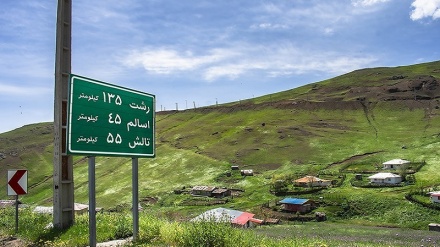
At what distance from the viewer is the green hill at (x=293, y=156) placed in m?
66.9

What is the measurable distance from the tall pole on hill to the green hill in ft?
156

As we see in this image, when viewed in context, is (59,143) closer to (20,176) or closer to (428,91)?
(20,176)

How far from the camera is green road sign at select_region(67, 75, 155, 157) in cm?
1054

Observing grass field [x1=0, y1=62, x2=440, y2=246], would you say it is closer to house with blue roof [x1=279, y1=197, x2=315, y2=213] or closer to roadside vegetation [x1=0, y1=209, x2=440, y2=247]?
house with blue roof [x1=279, y1=197, x2=315, y2=213]

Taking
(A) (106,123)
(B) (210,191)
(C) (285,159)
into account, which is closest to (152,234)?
(A) (106,123)

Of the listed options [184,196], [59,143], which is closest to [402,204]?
[184,196]

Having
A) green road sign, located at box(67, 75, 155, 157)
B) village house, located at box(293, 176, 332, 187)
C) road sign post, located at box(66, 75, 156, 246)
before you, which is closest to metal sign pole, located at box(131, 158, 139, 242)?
road sign post, located at box(66, 75, 156, 246)

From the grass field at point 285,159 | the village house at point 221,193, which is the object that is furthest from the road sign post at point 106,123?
the village house at point 221,193

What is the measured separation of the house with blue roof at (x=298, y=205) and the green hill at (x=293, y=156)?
8.89ft

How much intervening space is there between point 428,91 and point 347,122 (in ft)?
180

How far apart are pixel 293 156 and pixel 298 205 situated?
4213 cm

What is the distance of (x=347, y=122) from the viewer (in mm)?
138375

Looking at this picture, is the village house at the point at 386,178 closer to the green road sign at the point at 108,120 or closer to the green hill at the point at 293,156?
the green hill at the point at 293,156

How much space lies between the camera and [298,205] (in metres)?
63.7
